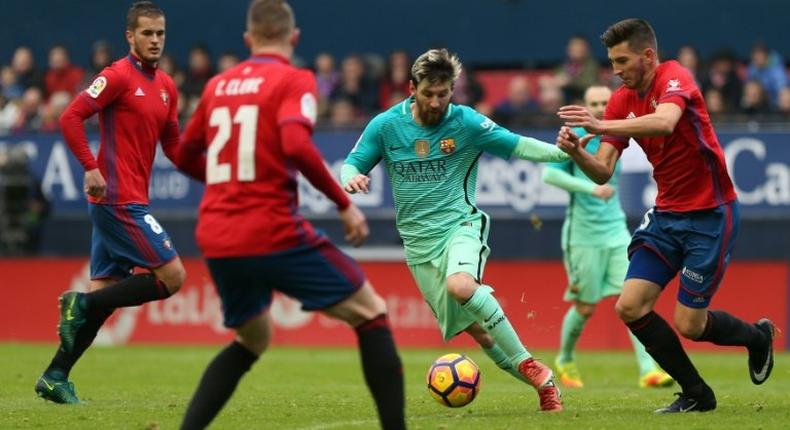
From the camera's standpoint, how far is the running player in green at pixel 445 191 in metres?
9.51

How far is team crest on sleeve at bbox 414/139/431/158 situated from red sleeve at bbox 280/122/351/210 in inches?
113

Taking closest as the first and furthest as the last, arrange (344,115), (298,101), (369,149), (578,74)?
(298,101) → (369,149) → (578,74) → (344,115)

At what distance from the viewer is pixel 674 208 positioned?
920 cm

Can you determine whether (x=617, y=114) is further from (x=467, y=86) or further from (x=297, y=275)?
(x=467, y=86)

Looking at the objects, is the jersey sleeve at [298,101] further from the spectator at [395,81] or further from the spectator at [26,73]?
the spectator at [26,73]

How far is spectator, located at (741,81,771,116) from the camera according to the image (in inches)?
754

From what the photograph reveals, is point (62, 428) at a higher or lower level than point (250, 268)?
lower

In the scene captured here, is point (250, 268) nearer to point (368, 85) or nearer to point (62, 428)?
point (62, 428)

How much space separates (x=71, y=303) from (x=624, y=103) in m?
4.25

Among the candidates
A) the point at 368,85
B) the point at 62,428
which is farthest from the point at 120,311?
the point at 62,428

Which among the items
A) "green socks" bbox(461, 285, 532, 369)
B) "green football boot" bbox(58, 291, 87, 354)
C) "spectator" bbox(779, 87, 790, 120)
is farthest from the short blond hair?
"spectator" bbox(779, 87, 790, 120)

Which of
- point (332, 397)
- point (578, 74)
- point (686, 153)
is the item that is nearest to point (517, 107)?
point (578, 74)

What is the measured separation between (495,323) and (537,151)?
1.20 meters

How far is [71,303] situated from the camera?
10.2m
